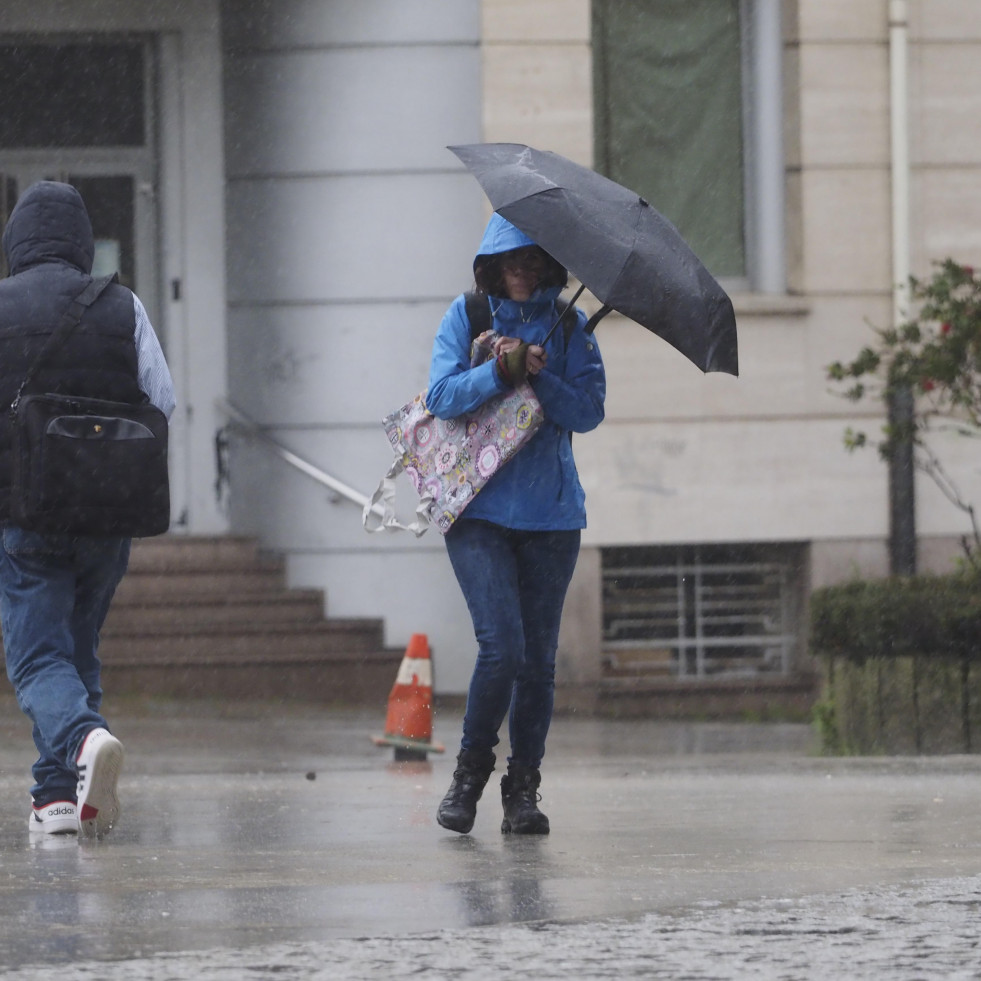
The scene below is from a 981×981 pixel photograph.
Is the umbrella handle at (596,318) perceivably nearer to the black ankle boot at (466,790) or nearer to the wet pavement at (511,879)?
the black ankle boot at (466,790)

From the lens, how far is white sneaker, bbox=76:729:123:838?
579 centimetres

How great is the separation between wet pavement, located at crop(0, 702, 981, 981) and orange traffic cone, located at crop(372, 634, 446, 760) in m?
0.96

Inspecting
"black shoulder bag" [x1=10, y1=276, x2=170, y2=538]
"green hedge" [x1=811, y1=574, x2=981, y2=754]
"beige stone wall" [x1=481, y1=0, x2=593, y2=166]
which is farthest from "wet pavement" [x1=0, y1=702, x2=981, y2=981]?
"beige stone wall" [x1=481, y1=0, x2=593, y2=166]

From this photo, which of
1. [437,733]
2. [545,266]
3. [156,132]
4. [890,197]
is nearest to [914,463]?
[890,197]

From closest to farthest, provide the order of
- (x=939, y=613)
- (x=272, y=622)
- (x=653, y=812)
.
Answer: (x=653, y=812), (x=939, y=613), (x=272, y=622)

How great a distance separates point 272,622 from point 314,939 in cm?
920

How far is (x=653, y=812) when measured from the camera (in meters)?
7.10

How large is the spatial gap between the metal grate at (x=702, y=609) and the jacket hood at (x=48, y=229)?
7935 millimetres

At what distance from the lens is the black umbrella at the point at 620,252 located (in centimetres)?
566

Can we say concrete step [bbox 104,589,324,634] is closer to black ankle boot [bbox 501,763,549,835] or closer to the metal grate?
the metal grate

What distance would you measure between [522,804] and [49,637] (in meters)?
1.43

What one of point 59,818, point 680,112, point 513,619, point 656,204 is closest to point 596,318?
point 513,619

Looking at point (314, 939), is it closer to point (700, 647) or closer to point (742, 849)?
point (742, 849)

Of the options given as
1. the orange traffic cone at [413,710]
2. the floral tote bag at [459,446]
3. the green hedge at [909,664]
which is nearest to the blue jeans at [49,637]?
the floral tote bag at [459,446]
